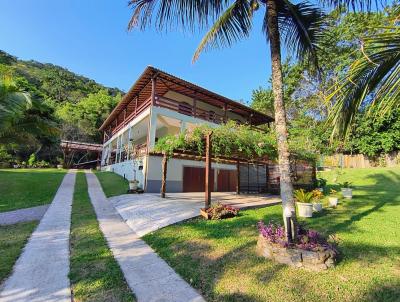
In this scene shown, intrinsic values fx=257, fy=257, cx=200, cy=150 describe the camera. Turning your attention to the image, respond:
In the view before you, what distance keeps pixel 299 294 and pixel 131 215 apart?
22.6 ft

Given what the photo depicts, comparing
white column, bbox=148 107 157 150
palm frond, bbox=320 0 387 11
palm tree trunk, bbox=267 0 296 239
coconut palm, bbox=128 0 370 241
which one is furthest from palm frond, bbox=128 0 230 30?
white column, bbox=148 107 157 150

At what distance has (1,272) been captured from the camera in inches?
180

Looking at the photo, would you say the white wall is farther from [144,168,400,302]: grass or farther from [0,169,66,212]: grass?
[144,168,400,302]: grass

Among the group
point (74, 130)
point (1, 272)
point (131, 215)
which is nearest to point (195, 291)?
point (1, 272)

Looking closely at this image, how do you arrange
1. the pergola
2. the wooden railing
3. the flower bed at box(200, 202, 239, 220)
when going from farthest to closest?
1. the pergola
2. the wooden railing
3. the flower bed at box(200, 202, 239, 220)

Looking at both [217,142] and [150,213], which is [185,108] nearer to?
[217,142]

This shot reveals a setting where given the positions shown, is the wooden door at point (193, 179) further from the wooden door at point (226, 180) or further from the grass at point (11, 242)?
the grass at point (11, 242)

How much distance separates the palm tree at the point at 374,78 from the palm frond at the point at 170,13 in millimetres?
3802

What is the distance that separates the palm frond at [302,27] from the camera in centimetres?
585

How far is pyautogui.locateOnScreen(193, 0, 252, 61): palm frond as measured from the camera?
6.07 m

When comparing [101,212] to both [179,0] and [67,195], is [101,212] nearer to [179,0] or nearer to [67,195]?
[67,195]

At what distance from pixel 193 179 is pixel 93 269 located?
523 inches

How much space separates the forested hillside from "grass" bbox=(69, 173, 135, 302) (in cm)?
619

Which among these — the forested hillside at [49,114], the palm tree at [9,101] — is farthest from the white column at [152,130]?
the palm tree at [9,101]
